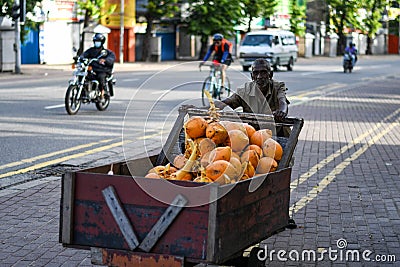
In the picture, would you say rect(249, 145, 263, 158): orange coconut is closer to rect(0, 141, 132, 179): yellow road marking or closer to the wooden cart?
Result: the wooden cart

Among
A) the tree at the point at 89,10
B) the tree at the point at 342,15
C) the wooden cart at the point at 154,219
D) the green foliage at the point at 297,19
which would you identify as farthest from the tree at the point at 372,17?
the wooden cart at the point at 154,219

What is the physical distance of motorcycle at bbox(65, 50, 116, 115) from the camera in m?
17.0

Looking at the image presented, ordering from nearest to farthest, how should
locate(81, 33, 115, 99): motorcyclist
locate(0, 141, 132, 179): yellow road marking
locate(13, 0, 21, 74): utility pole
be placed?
1. locate(0, 141, 132, 179): yellow road marking
2. locate(81, 33, 115, 99): motorcyclist
3. locate(13, 0, 21, 74): utility pole

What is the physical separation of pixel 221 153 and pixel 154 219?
0.75 metres

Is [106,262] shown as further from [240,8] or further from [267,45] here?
[240,8]

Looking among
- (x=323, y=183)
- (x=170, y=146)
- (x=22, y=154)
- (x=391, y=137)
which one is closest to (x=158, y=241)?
(x=170, y=146)

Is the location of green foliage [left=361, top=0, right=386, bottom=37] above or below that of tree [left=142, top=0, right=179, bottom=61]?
above

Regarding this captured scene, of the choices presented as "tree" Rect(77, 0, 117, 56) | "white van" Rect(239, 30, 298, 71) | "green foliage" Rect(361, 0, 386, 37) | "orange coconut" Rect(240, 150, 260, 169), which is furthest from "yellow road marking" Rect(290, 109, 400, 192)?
"green foliage" Rect(361, 0, 386, 37)

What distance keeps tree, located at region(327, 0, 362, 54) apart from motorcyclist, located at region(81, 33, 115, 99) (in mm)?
63495

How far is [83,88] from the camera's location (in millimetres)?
17469

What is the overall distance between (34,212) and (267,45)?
3597 cm

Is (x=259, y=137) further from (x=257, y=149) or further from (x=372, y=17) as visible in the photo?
(x=372, y=17)

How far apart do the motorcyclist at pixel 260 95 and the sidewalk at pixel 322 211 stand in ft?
3.68

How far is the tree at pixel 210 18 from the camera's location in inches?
2122
